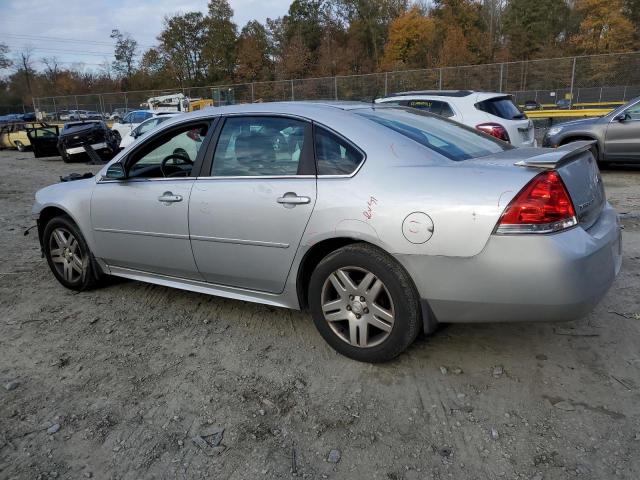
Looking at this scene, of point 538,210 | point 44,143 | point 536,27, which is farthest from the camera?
A: point 536,27

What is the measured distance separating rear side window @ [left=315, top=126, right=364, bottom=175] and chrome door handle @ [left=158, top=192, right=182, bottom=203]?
112 centimetres

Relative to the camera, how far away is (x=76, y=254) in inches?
178

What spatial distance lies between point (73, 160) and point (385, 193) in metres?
17.5

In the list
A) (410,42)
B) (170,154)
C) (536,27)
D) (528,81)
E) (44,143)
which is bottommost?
(44,143)

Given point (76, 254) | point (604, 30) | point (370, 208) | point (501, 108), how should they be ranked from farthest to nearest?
1. point (604, 30)
2. point (501, 108)
3. point (76, 254)
4. point (370, 208)

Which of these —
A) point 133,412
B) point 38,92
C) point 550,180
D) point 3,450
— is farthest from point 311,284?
point 38,92

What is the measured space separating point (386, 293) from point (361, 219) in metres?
0.45

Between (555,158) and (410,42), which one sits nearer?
(555,158)

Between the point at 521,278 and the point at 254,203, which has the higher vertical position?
the point at 254,203

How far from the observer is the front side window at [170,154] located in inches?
149

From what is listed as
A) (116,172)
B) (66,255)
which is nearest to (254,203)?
(116,172)

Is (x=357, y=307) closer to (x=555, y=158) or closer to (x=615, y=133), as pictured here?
(x=555, y=158)

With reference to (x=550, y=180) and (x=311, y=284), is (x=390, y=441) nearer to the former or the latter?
(x=311, y=284)

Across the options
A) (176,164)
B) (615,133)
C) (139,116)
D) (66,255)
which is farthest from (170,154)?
(139,116)
